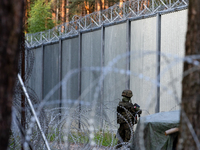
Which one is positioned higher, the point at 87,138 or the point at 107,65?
the point at 107,65

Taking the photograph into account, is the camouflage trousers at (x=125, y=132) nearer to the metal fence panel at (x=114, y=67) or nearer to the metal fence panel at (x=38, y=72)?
the metal fence panel at (x=114, y=67)

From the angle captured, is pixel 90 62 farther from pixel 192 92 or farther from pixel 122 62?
pixel 192 92

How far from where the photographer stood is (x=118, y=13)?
10008 millimetres

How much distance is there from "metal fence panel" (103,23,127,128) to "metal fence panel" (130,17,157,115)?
0.42 meters

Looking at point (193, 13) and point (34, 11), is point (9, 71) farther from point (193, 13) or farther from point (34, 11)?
point (34, 11)

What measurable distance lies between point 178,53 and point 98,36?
3.76 m

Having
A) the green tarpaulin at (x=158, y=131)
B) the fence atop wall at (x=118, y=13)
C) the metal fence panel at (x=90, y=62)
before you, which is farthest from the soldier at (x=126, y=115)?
the metal fence panel at (x=90, y=62)

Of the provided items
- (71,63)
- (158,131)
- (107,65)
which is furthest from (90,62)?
(158,131)

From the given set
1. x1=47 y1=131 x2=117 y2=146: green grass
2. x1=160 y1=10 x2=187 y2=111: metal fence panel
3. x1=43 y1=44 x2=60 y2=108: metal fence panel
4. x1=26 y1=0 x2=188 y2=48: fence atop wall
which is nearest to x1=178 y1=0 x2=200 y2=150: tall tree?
x1=47 y1=131 x2=117 y2=146: green grass

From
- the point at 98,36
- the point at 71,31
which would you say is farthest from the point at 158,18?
the point at 71,31

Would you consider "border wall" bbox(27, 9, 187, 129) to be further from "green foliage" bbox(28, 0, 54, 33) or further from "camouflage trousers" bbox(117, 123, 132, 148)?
"green foliage" bbox(28, 0, 54, 33)

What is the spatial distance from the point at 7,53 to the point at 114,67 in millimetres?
8168

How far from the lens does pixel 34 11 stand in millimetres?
27922

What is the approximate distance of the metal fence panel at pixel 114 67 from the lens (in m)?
9.95
